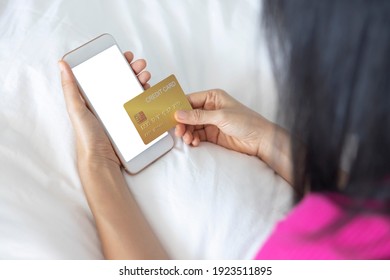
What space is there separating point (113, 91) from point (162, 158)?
0.14 metres

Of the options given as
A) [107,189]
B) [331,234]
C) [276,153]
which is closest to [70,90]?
[107,189]

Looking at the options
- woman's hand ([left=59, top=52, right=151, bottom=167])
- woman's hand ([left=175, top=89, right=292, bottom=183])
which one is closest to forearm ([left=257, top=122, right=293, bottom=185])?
woman's hand ([left=175, top=89, right=292, bottom=183])

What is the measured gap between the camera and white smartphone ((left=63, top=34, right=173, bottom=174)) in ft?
2.71

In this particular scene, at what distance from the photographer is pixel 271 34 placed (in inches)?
22.2

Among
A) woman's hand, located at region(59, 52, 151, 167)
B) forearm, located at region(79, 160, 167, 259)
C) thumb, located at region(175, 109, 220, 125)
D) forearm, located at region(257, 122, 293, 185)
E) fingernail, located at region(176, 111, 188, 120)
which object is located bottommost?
forearm, located at region(257, 122, 293, 185)

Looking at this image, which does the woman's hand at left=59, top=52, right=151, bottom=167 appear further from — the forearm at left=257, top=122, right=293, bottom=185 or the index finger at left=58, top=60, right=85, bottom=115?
the forearm at left=257, top=122, right=293, bottom=185

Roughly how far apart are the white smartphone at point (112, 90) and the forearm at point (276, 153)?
156mm

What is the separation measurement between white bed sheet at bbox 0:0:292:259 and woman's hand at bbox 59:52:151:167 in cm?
2

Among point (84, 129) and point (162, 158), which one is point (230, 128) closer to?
point (162, 158)

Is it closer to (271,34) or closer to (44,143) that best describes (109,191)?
(44,143)

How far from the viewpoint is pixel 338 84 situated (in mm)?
483

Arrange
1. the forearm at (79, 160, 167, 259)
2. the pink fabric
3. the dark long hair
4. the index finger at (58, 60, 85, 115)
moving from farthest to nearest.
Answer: the index finger at (58, 60, 85, 115), the forearm at (79, 160, 167, 259), the pink fabric, the dark long hair
